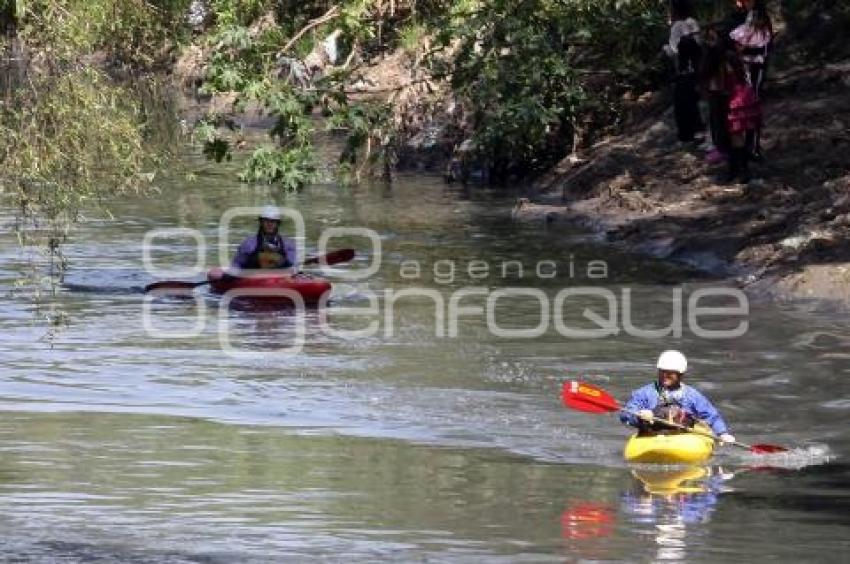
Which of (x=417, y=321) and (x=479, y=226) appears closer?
(x=417, y=321)

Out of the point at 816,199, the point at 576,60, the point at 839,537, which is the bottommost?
the point at 839,537

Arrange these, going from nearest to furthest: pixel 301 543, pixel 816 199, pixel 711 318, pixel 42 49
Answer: pixel 301 543
pixel 42 49
pixel 711 318
pixel 816 199

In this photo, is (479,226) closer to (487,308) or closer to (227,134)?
(487,308)

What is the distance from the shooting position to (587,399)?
14797mm

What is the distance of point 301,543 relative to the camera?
11367mm

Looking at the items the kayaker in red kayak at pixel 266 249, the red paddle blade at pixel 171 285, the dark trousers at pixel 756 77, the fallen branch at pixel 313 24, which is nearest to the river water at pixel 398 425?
the red paddle blade at pixel 171 285

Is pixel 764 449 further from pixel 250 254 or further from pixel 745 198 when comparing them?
pixel 745 198

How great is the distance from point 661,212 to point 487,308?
16.7 ft

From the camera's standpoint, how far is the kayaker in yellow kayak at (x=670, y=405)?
48.1 feet

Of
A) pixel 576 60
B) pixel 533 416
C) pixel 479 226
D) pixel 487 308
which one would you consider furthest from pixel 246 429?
pixel 576 60

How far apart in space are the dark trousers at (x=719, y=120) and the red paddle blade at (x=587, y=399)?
990cm

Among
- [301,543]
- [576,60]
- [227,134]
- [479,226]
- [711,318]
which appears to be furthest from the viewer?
[227,134]

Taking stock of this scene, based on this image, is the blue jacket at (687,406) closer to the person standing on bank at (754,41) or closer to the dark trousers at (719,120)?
the person standing on bank at (754,41)

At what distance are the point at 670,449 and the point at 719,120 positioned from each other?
11.2m
